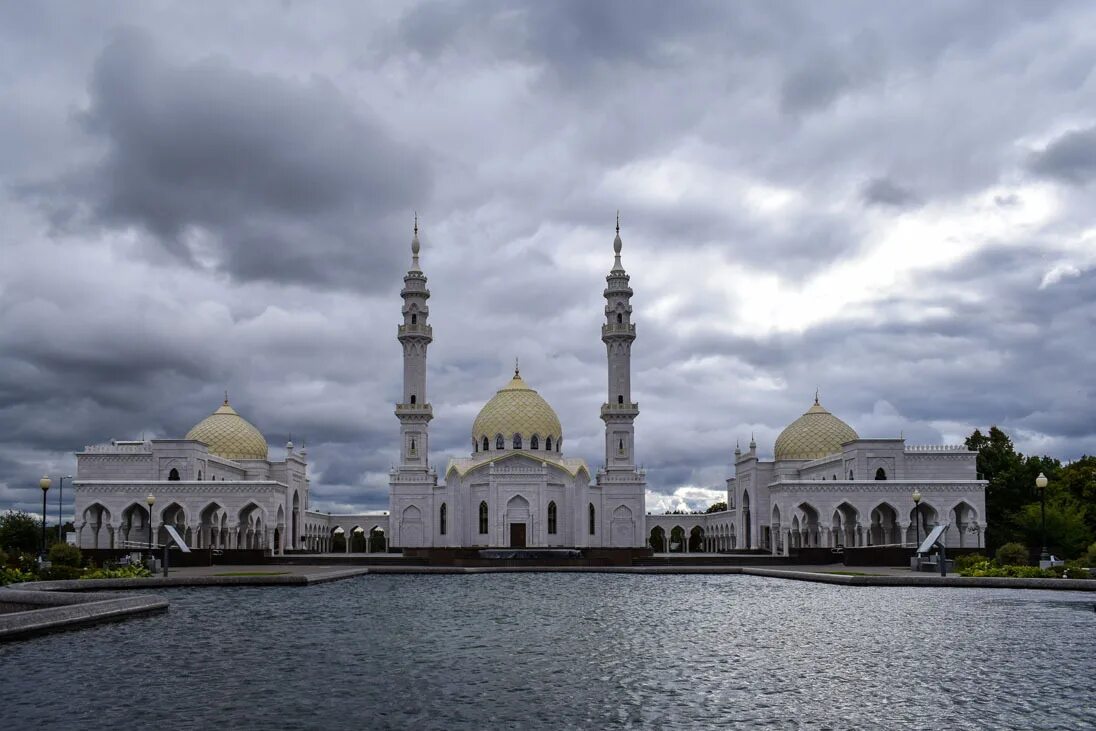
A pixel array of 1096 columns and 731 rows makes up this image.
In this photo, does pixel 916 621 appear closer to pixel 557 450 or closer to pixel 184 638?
pixel 184 638

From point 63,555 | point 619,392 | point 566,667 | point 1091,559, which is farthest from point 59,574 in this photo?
point 619,392

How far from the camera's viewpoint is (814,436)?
236 ft

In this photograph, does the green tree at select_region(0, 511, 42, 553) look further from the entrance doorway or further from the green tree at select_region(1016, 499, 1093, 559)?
the green tree at select_region(1016, 499, 1093, 559)

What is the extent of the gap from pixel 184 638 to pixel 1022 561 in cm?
3066

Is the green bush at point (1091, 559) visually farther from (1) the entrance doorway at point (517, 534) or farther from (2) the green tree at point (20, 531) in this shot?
(2) the green tree at point (20, 531)

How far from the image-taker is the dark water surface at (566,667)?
42.8ft

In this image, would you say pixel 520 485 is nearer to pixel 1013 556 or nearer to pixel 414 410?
pixel 414 410

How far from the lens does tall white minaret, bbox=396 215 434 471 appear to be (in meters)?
69.1

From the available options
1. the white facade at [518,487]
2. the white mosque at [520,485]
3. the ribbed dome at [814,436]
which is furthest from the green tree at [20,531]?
the ribbed dome at [814,436]

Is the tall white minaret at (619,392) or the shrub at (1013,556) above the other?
the tall white minaret at (619,392)

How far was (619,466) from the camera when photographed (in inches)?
2736

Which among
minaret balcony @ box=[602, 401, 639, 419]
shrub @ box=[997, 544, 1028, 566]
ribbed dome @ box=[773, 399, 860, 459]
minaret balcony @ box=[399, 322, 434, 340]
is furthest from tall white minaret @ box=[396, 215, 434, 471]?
shrub @ box=[997, 544, 1028, 566]

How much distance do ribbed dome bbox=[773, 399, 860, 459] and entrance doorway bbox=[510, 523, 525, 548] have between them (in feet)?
60.8

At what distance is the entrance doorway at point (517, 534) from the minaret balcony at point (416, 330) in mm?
13231
